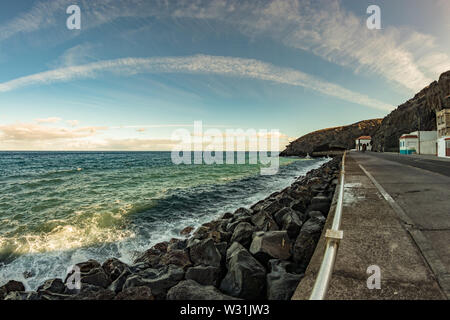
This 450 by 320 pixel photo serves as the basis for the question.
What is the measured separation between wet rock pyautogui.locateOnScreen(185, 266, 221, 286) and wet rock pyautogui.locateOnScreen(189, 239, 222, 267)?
48cm

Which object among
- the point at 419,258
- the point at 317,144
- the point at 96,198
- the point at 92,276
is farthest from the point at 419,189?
the point at 317,144

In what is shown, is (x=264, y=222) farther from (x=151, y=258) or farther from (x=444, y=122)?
(x=444, y=122)

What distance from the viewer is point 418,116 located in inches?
1791

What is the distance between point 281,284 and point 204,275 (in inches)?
51.3

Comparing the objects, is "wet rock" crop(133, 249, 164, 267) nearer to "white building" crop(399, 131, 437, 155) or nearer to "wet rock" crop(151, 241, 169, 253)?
"wet rock" crop(151, 241, 169, 253)

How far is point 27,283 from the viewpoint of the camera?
4.88 metres

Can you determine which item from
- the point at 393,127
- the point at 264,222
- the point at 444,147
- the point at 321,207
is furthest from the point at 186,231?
the point at 393,127

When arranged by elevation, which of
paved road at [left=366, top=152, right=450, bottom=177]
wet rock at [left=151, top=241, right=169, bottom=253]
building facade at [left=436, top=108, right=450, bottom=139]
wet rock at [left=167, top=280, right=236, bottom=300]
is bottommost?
wet rock at [left=151, top=241, right=169, bottom=253]

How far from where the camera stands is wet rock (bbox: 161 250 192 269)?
13.6 feet

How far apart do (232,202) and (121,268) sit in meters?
8.22

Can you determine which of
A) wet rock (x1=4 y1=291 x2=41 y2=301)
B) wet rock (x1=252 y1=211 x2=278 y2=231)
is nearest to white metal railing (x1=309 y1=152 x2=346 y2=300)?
wet rock (x1=252 y1=211 x2=278 y2=231)
